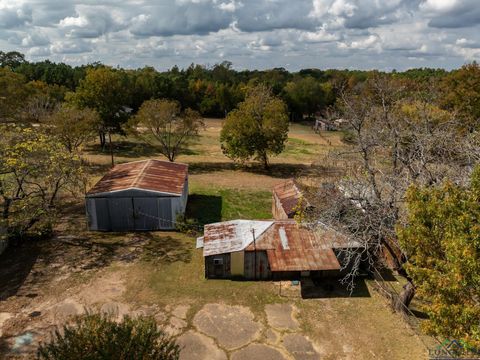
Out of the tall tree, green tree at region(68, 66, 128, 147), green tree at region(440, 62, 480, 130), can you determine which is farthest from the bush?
green tree at region(440, 62, 480, 130)

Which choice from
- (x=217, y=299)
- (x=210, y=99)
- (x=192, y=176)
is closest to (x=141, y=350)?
(x=217, y=299)

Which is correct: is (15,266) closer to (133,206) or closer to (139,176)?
(133,206)

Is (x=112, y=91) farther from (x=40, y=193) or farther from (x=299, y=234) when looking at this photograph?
(x=299, y=234)

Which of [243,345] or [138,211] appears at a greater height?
[138,211]

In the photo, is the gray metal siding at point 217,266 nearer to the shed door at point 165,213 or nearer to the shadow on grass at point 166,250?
the shadow on grass at point 166,250

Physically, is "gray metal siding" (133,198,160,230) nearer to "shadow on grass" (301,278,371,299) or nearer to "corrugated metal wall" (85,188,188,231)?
"corrugated metal wall" (85,188,188,231)
